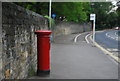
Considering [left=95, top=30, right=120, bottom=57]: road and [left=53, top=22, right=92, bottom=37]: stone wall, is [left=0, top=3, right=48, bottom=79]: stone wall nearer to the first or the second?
[left=95, top=30, right=120, bottom=57]: road

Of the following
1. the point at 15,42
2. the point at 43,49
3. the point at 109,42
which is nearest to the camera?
the point at 15,42

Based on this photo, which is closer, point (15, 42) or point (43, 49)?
point (15, 42)

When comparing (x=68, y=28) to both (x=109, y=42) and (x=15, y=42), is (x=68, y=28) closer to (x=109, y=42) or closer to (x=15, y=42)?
(x=109, y=42)

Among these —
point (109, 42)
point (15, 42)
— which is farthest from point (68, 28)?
point (15, 42)

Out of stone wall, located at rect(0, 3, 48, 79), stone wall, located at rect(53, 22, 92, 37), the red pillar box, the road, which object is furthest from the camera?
stone wall, located at rect(53, 22, 92, 37)

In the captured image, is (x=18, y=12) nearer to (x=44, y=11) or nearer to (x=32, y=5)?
(x=32, y=5)

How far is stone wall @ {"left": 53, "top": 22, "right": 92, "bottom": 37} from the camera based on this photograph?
2684 centimetres

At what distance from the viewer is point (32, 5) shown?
24516mm

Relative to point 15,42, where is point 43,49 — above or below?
below

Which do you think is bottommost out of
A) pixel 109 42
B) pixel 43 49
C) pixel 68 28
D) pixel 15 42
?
pixel 109 42

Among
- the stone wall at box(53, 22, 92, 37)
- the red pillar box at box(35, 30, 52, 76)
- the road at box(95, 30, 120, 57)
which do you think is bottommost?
the road at box(95, 30, 120, 57)

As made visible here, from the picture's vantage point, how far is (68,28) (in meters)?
33.9

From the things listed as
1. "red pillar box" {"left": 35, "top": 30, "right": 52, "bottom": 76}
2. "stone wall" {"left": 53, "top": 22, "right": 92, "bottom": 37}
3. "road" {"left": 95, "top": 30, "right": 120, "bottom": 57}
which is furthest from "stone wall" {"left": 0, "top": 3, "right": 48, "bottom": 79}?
"stone wall" {"left": 53, "top": 22, "right": 92, "bottom": 37}

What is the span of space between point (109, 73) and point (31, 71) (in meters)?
2.47
